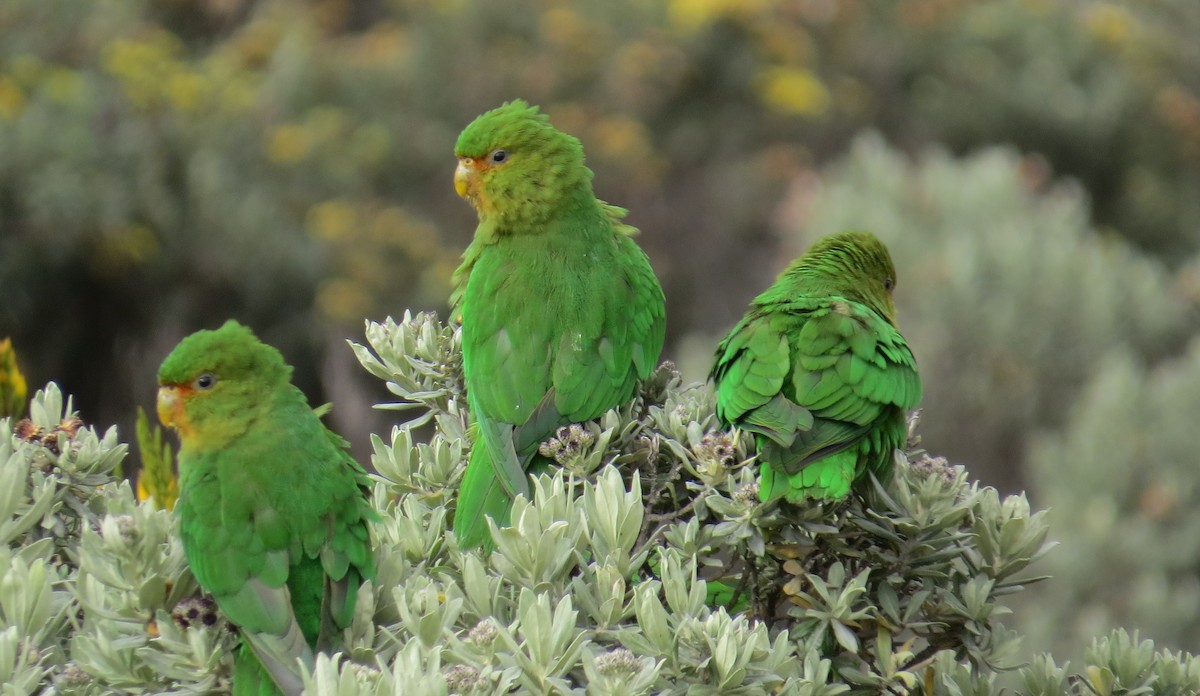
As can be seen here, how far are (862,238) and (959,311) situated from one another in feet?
12.8

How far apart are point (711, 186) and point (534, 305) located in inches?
372

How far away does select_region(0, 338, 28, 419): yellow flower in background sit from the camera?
11.8 feet

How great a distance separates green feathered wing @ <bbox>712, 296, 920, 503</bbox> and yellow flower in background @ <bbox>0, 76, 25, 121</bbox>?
706 centimetres

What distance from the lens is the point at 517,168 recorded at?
3.45m

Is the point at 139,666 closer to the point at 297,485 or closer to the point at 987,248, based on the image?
the point at 297,485

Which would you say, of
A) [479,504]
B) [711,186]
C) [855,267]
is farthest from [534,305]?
[711,186]

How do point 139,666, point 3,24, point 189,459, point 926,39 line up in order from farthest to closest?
point 926,39 → point 3,24 → point 189,459 → point 139,666

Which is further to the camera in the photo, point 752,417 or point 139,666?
point 752,417

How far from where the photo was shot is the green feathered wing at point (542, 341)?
283cm

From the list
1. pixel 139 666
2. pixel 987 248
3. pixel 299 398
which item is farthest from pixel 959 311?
pixel 139 666

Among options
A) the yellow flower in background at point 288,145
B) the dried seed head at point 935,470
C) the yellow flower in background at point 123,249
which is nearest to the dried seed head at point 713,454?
the dried seed head at point 935,470

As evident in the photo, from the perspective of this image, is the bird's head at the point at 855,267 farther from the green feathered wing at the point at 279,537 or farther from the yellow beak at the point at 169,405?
the yellow beak at the point at 169,405

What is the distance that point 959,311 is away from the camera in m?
7.21

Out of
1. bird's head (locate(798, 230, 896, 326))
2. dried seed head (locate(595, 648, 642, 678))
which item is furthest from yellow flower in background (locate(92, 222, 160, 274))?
dried seed head (locate(595, 648, 642, 678))
